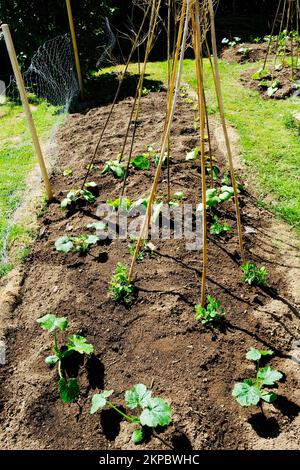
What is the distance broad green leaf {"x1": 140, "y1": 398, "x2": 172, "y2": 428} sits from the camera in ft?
7.21

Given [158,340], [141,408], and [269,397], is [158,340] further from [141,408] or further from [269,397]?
[269,397]

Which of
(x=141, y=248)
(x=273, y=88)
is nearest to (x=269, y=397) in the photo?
(x=141, y=248)

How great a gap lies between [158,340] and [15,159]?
345 cm

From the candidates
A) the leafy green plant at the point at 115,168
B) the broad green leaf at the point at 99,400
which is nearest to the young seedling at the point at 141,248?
the leafy green plant at the point at 115,168

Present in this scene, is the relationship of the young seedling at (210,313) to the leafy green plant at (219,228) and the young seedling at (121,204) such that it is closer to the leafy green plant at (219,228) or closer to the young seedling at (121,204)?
the leafy green plant at (219,228)

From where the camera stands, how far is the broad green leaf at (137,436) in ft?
7.52

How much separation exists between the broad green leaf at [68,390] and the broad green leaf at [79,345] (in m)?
0.19

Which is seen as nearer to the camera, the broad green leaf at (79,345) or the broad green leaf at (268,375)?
the broad green leaf at (268,375)

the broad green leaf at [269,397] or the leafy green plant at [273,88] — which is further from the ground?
the leafy green plant at [273,88]

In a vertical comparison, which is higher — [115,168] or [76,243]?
[115,168]

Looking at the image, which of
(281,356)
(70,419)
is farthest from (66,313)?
(281,356)

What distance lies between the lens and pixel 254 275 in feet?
10.5

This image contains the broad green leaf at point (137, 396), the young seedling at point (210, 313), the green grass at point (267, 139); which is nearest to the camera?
the broad green leaf at point (137, 396)

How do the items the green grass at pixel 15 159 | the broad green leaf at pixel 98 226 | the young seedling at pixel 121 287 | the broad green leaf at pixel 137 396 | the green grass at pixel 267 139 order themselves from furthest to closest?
the green grass at pixel 267 139 → the green grass at pixel 15 159 → the broad green leaf at pixel 98 226 → the young seedling at pixel 121 287 → the broad green leaf at pixel 137 396
